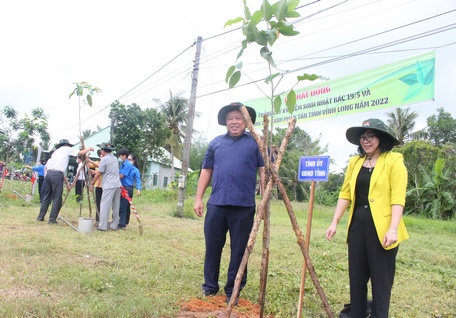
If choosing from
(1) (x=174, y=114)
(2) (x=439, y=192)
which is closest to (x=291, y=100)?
(2) (x=439, y=192)

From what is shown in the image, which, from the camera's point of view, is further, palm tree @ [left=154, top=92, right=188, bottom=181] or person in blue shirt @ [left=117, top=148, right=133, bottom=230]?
palm tree @ [left=154, top=92, right=188, bottom=181]

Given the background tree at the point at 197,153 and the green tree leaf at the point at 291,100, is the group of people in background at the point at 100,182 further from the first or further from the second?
the background tree at the point at 197,153

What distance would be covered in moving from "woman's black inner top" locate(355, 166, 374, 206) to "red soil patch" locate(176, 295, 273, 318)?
123 cm

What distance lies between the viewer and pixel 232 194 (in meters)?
3.09

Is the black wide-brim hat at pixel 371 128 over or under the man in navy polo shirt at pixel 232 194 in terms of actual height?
over

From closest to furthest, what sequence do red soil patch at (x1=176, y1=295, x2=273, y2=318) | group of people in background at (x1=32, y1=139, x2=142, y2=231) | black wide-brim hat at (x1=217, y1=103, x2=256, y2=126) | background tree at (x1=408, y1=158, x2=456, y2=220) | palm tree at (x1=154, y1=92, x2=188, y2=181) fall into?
1. red soil patch at (x1=176, y1=295, x2=273, y2=318)
2. black wide-brim hat at (x1=217, y1=103, x2=256, y2=126)
3. group of people in background at (x1=32, y1=139, x2=142, y2=231)
4. background tree at (x1=408, y1=158, x2=456, y2=220)
5. palm tree at (x1=154, y1=92, x2=188, y2=181)

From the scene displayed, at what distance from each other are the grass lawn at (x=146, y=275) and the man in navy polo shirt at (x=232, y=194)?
379 millimetres

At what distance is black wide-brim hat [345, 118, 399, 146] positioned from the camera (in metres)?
2.49

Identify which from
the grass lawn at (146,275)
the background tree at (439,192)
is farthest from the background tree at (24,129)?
the background tree at (439,192)

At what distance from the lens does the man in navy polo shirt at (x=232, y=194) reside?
311cm

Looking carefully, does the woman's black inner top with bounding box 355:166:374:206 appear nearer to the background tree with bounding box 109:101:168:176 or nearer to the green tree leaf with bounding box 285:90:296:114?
the green tree leaf with bounding box 285:90:296:114

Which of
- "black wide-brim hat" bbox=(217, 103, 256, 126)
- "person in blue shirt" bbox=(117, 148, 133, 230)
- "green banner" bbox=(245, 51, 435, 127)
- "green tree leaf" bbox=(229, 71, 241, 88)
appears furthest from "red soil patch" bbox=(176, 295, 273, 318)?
"person in blue shirt" bbox=(117, 148, 133, 230)

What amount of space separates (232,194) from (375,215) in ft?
3.81

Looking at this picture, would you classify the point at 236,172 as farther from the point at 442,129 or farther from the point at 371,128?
the point at 442,129
